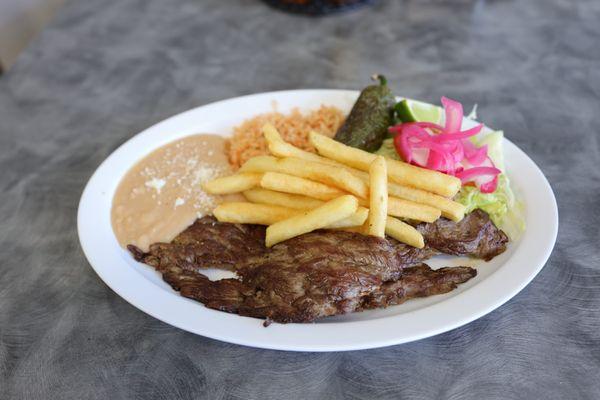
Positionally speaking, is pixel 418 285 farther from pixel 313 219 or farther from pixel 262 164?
pixel 262 164

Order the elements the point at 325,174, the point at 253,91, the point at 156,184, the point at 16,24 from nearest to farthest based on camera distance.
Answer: the point at 325,174
the point at 156,184
the point at 253,91
the point at 16,24

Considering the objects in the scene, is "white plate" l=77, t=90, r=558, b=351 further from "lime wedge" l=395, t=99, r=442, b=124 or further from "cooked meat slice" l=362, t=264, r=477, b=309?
"lime wedge" l=395, t=99, r=442, b=124

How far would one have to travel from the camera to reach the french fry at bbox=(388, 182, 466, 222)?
255 centimetres

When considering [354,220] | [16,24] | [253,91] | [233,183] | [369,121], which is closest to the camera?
[354,220]

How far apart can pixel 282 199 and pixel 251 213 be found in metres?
0.17

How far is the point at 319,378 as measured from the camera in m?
2.21

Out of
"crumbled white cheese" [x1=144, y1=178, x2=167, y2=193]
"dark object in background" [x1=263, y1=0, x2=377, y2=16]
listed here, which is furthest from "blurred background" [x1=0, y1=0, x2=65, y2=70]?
"crumbled white cheese" [x1=144, y1=178, x2=167, y2=193]

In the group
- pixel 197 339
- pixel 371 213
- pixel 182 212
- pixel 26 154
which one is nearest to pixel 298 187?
pixel 371 213

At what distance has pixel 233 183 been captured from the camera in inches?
110

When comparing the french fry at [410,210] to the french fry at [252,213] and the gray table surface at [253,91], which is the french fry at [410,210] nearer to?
the french fry at [252,213]

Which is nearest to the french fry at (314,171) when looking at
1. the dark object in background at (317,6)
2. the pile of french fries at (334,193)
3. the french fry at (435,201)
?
the pile of french fries at (334,193)

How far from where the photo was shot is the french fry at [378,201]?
7.88ft

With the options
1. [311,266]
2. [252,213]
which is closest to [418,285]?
[311,266]

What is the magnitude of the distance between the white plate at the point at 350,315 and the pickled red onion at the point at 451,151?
216mm
